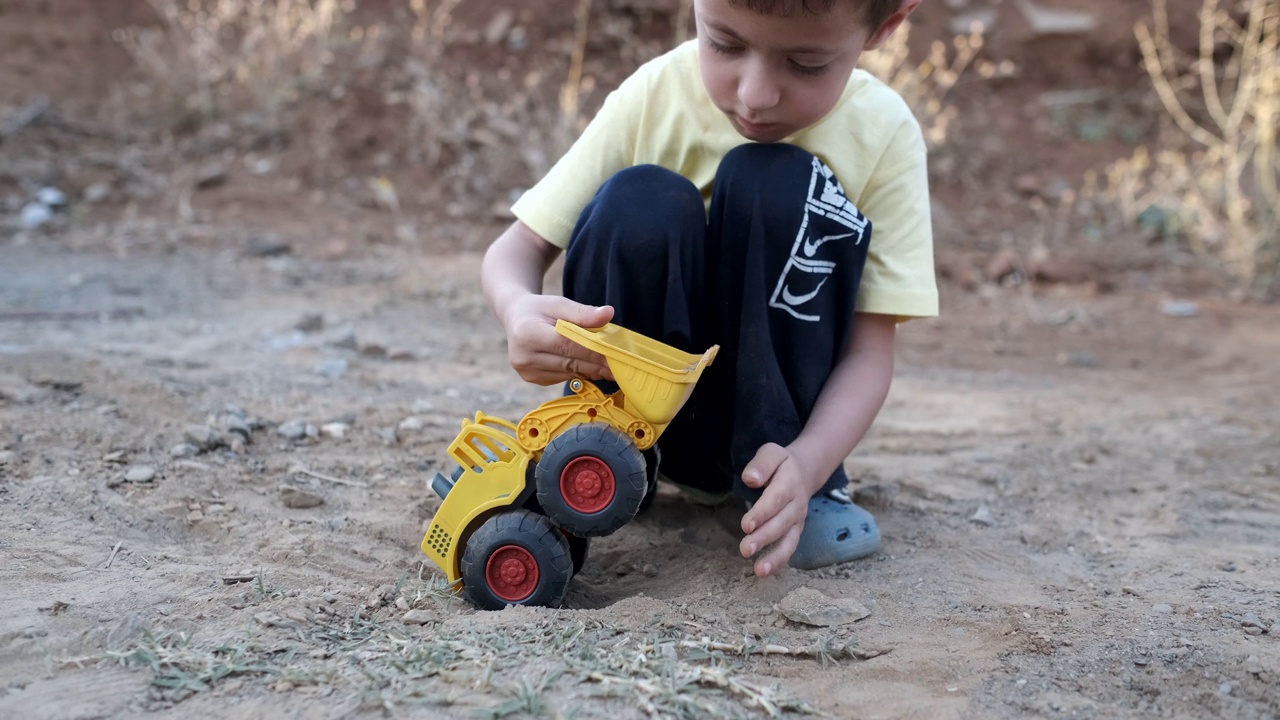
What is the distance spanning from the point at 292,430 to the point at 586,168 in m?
1.05

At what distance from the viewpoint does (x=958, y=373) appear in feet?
14.1

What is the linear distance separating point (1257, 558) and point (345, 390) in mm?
2297

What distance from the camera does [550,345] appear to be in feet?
5.96

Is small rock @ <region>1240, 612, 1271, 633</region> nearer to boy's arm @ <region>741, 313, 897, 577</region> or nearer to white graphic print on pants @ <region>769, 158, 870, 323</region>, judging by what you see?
boy's arm @ <region>741, 313, 897, 577</region>

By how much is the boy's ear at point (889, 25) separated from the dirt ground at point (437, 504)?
38.0 inches

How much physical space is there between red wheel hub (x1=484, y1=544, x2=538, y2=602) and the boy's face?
0.83 meters

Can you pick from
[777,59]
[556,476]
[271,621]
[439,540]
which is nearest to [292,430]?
[439,540]

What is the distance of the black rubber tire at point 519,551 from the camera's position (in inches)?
72.5

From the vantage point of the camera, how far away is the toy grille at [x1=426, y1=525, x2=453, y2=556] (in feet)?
6.28

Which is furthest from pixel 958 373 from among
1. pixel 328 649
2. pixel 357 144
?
pixel 357 144

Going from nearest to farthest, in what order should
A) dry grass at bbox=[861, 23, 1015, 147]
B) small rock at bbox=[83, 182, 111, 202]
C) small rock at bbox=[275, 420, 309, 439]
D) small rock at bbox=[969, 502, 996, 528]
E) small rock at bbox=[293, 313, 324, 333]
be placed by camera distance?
small rock at bbox=[969, 502, 996, 528], small rock at bbox=[275, 420, 309, 439], small rock at bbox=[293, 313, 324, 333], small rock at bbox=[83, 182, 111, 202], dry grass at bbox=[861, 23, 1015, 147]

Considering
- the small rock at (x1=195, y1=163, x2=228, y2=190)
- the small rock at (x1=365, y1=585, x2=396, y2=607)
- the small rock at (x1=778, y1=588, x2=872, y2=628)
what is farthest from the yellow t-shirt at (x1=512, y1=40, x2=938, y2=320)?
the small rock at (x1=195, y1=163, x2=228, y2=190)

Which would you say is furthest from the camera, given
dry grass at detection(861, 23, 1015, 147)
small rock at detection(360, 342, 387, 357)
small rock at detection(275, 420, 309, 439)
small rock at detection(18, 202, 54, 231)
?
dry grass at detection(861, 23, 1015, 147)

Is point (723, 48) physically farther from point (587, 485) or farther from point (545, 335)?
point (587, 485)
